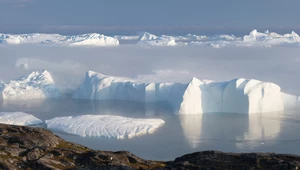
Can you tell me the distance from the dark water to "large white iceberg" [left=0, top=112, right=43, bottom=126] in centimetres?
116

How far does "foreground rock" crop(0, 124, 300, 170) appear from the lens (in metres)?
8.55

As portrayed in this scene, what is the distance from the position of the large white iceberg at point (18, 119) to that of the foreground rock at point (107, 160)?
37.0 ft

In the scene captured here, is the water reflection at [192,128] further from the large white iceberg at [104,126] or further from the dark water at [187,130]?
the large white iceberg at [104,126]

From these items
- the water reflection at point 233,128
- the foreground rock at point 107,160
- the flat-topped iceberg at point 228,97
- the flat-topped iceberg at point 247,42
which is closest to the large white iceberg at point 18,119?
the water reflection at point 233,128

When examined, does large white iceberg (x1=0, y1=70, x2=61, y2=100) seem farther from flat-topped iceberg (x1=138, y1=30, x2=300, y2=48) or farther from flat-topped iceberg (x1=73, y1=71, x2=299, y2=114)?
flat-topped iceberg (x1=138, y1=30, x2=300, y2=48)

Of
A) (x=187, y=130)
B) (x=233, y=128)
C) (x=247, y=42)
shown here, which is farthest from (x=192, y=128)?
(x=247, y=42)

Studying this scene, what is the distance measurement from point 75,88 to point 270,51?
76.5 ft

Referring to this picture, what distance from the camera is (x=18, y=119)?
69.5ft

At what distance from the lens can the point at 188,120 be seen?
21969mm

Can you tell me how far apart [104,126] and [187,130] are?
3.16m

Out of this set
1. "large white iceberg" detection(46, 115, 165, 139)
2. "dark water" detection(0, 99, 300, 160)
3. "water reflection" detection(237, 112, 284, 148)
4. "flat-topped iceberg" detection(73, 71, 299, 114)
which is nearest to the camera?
"dark water" detection(0, 99, 300, 160)

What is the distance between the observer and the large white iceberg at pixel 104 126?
19.2 meters

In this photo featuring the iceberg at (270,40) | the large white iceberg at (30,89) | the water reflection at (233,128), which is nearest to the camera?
the water reflection at (233,128)

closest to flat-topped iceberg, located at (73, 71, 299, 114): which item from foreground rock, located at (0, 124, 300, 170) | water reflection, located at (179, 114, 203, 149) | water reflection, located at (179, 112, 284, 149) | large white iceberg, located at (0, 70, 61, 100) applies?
water reflection, located at (179, 112, 284, 149)
